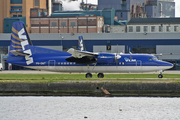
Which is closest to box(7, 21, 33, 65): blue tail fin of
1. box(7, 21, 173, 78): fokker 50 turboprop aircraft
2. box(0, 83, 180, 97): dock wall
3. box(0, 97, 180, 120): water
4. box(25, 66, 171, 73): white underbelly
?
box(7, 21, 173, 78): fokker 50 turboprop aircraft

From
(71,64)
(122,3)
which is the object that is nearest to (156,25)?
(122,3)

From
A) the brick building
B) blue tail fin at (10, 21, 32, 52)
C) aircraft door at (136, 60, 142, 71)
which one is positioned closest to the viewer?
aircraft door at (136, 60, 142, 71)

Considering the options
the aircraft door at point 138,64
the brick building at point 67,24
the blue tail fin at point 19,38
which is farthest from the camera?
the brick building at point 67,24

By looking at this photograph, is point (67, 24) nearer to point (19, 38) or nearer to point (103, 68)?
point (19, 38)

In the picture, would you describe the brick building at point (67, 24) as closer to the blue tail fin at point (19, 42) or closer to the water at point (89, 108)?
the blue tail fin at point (19, 42)

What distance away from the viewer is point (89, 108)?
3369 cm

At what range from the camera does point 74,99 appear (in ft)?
124

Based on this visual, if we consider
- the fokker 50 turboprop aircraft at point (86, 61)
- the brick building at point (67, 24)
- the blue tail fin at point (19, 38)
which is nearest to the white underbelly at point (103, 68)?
the fokker 50 turboprop aircraft at point (86, 61)

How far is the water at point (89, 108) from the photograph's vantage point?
30.1m

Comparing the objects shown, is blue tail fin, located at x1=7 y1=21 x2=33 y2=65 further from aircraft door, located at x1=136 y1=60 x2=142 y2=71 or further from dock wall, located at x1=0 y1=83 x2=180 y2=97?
aircraft door, located at x1=136 y1=60 x2=142 y2=71

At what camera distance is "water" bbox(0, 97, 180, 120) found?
98.7 feet

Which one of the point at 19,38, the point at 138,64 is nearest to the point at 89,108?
the point at 138,64

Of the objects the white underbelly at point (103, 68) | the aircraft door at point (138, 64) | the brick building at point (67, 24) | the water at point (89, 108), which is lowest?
the water at point (89, 108)

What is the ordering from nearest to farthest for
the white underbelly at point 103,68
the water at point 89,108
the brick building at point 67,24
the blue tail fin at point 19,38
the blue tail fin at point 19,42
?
the water at point 89,108 < the white underbelly at point 103,68 < the blue tail fin at point 19,42 < the blue tail fin at point 19,38 < the brick building at point 67,24
